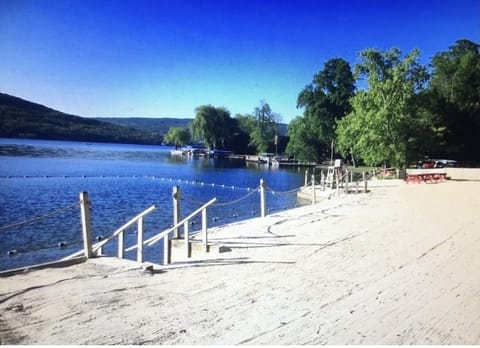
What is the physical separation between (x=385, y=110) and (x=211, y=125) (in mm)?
73076

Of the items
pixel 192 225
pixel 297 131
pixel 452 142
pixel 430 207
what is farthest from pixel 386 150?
pixel 297 131

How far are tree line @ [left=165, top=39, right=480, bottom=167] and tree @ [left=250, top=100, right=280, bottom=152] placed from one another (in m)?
25.9

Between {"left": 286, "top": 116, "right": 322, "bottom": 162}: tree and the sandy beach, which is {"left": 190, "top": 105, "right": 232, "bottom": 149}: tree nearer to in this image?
{"left": 286, "top": 116, "right": 322, "bottom": 162}: tree

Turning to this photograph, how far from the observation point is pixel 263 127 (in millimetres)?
110000

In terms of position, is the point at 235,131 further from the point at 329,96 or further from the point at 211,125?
the point at 329,96

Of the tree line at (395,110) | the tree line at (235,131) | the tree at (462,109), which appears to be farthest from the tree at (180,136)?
the tree at (462,109)

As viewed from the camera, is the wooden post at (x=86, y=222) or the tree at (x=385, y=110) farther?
the tree at (x=385, y=110)

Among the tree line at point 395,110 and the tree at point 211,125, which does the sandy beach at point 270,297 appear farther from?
the tree at point 211,125

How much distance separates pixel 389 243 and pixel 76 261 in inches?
253

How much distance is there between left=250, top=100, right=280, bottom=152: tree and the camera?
106 m

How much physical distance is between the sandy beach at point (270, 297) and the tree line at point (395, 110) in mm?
30327

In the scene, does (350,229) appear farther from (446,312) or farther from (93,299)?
(93,299)

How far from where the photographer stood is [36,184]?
33969mm

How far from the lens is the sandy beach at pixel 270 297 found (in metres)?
4.38
